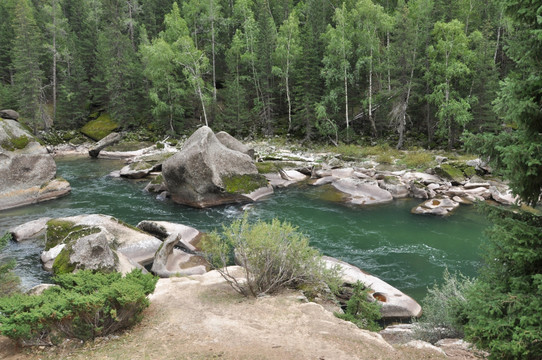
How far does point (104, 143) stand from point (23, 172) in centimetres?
1844

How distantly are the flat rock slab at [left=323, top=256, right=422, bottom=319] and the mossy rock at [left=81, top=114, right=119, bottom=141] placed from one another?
41414mm

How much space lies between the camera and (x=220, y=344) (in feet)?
22.5

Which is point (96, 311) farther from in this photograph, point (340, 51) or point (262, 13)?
point (262, 13)

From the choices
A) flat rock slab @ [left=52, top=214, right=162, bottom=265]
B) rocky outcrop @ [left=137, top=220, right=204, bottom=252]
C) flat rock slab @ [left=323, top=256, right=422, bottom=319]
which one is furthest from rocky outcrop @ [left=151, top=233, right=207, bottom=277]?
flat rock slab @ [left=323, top=256, right=422, bottom=319]

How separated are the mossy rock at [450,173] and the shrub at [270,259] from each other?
59.5 ft

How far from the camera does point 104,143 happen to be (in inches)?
1564

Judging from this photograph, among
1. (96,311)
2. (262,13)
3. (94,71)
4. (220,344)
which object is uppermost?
(262,13)

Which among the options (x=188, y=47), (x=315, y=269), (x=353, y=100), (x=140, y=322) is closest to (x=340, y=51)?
(x=353, y=100)

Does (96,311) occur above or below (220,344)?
above

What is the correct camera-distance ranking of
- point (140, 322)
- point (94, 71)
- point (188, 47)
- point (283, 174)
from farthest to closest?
1. point (94, 71)
2. point (188, 47)
3. point (283, 174)
4. point (140, 322)

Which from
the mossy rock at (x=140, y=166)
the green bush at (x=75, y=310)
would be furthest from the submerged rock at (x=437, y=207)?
the mossy rock at (x=140, y=166)

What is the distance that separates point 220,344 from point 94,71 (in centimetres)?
5684

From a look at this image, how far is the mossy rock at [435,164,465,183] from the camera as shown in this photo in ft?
80.5

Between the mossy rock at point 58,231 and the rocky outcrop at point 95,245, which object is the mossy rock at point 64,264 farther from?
the mossy rock at point 58,231
